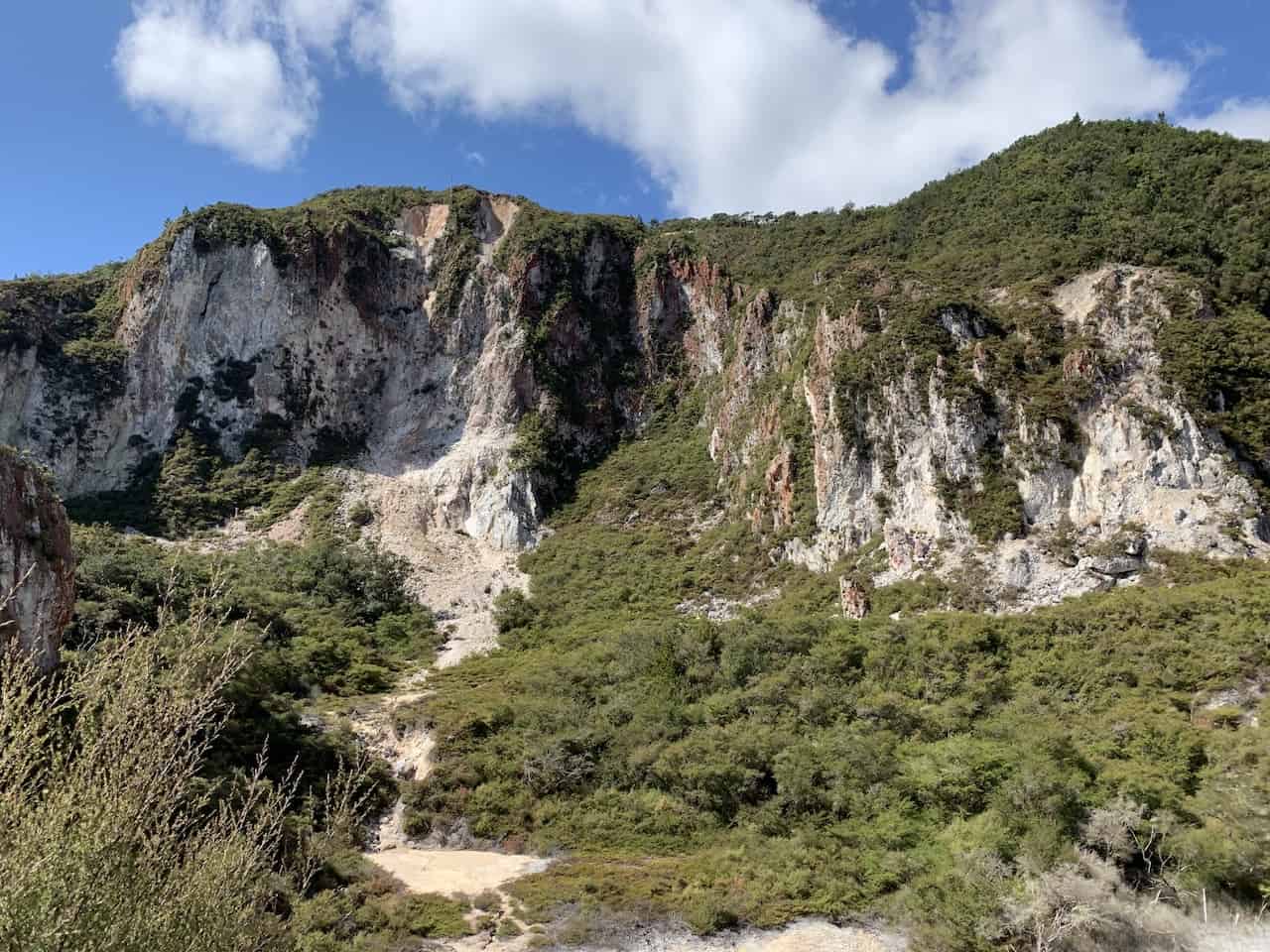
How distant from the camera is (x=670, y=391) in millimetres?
63438

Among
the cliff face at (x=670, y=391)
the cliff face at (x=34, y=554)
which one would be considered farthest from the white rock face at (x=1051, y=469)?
the cliff face at (x=34, y=554)

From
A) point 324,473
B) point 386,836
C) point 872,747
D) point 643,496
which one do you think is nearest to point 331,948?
point 386,836

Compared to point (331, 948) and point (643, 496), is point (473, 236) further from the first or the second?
point (331, 948)

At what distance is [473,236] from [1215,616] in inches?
2327

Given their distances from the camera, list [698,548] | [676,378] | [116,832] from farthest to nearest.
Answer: [676,378] → [698,548] → [116,832]

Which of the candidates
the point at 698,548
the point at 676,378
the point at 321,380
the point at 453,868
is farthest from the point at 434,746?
the point at 676,378

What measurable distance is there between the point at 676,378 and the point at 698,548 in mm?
21627

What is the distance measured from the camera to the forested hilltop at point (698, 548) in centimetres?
1616

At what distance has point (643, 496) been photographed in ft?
179

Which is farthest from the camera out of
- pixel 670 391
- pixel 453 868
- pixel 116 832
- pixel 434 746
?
pixel 670 391

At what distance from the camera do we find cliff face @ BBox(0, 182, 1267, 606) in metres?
32.4

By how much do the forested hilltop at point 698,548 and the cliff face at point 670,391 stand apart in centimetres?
23

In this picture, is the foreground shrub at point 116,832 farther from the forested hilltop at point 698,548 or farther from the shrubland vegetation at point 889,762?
the shrubland vegetation at point 889,762

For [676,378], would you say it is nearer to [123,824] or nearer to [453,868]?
[453,868]
